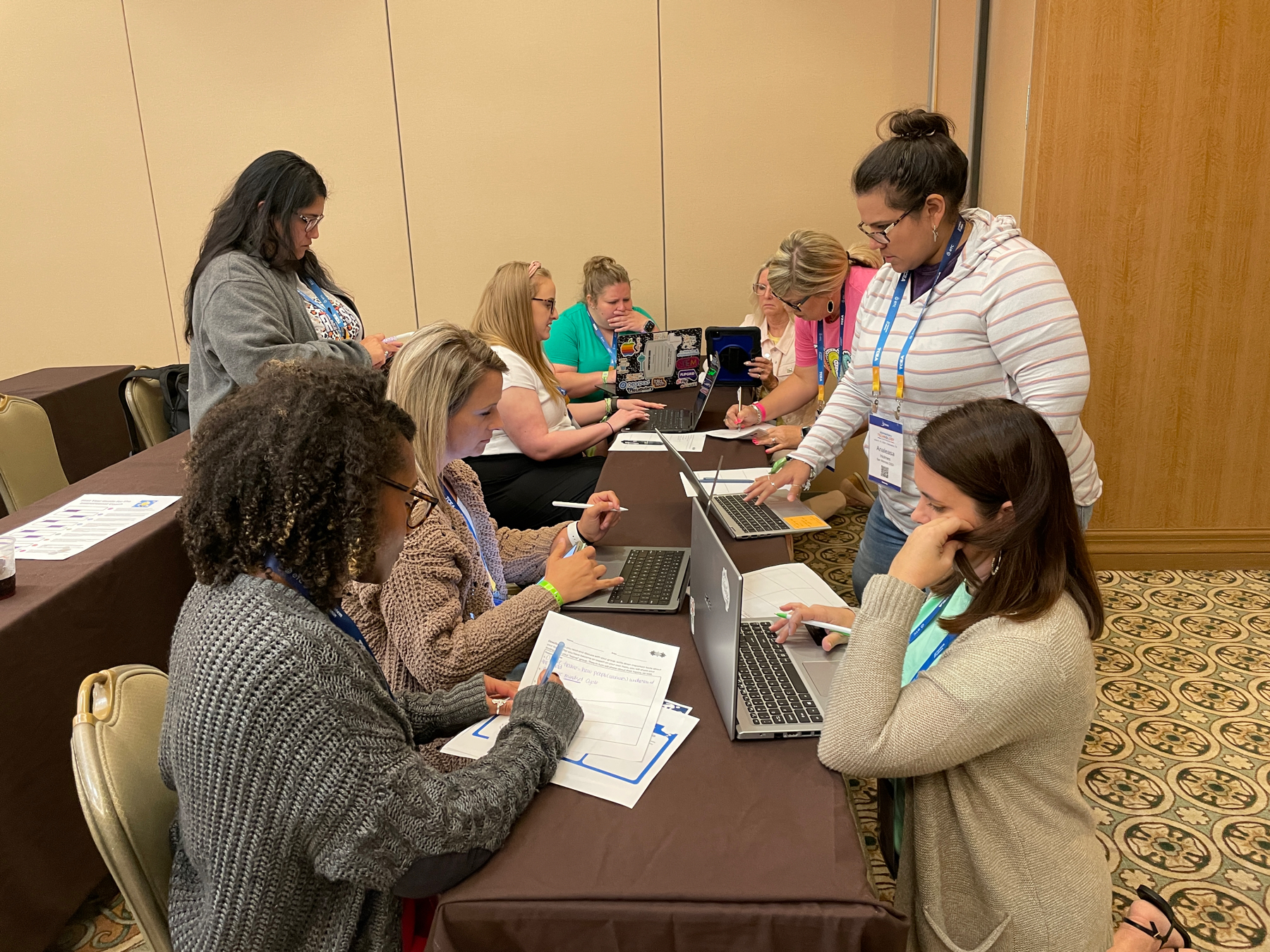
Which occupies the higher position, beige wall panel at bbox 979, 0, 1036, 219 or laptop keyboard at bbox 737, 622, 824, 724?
beige wall panel at bbox 979, 0, 1036, 219

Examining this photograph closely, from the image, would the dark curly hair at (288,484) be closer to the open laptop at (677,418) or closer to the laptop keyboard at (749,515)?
the laptop keyboard at (749,515)

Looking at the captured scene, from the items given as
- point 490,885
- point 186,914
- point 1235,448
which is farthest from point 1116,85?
point 186,914

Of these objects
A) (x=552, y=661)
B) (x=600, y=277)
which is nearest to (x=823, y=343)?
(x=600, y=277)

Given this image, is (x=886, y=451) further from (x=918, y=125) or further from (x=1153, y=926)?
(x=1153, y=926)

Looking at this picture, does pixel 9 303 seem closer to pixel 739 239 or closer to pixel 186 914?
pixel 739 239

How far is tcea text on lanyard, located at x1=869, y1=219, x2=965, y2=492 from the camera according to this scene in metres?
1.82

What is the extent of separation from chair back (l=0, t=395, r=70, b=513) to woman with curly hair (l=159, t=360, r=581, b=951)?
2.18 m

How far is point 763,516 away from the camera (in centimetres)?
216

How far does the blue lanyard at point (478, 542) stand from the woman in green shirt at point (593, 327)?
2.13 m

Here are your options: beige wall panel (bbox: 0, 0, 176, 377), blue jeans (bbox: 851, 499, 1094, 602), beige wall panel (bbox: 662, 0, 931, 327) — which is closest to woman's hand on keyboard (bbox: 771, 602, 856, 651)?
blue jeans (bbox: 851, 499, 1094, 602)

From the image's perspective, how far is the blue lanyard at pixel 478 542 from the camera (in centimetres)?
171

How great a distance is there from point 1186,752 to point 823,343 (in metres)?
1.56

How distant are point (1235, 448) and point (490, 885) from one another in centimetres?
345

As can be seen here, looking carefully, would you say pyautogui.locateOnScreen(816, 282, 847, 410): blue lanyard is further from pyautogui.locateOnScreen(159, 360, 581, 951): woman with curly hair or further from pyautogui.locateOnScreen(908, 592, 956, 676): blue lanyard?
pyautogui.locateOnScreen(159, 360, 581, 951): woman with curly hair
